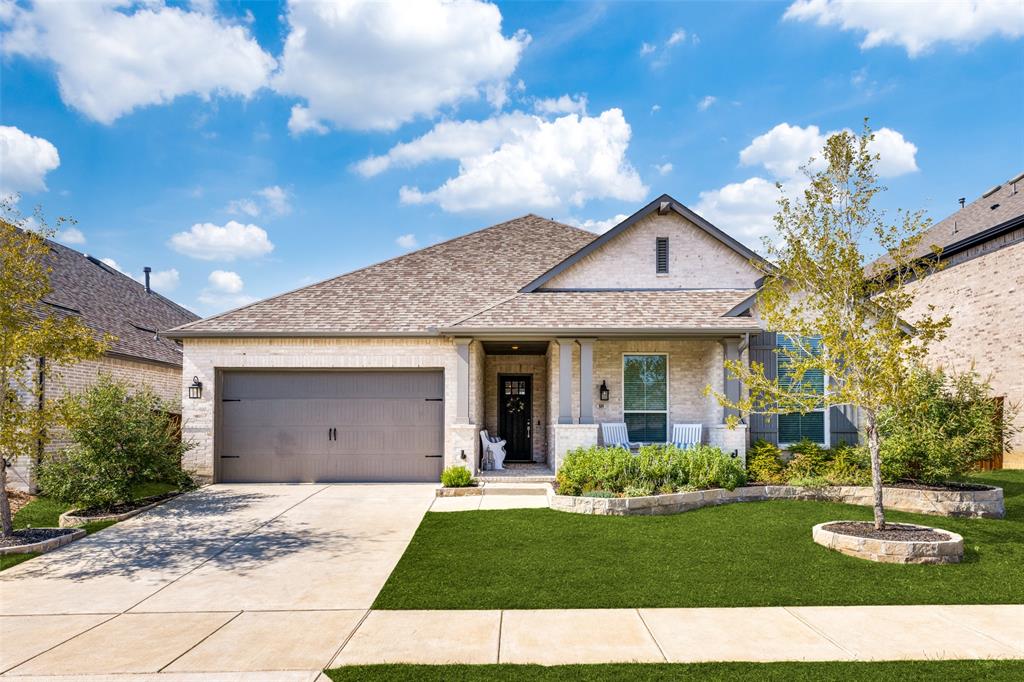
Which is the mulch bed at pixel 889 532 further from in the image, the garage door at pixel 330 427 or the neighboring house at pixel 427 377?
the garage door at pixel 330 427

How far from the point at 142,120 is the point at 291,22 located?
6022 mm

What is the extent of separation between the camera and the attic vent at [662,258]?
591 inches

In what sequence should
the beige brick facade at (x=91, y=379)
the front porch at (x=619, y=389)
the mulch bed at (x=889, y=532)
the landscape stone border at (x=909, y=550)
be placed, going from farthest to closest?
the front porch at (x=619, y=389)
the beige brick facade at (x=91, y=379)
the mulch bed at (x=889, y=532)
the landscape stone border at (x=909, y=550)

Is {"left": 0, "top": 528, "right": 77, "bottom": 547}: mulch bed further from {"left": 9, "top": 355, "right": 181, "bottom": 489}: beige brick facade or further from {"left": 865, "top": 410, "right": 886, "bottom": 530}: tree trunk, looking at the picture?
{"left": 865, "top": 410, "right": 886, "bottom": 530}: tree trunk

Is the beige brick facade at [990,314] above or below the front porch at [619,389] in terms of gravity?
above

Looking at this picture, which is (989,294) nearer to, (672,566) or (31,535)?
(672,566)

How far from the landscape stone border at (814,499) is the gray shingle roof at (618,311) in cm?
355

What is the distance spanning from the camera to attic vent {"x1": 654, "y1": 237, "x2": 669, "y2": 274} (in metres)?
15.0

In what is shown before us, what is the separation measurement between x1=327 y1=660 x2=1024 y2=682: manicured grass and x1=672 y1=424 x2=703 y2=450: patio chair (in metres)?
8.65

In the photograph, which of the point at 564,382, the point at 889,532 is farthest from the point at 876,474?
the point at 564,382

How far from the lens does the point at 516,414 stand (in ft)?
55.0

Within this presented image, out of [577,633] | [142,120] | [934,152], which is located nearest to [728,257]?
[934,152]

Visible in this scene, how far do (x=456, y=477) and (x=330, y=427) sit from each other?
3.47m

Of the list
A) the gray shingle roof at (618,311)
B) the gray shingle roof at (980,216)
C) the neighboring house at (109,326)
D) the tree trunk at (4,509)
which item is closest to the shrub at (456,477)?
the gray shingle roof at (618,311)
